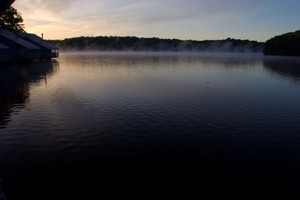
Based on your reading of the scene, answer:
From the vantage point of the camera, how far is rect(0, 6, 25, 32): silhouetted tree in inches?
4358

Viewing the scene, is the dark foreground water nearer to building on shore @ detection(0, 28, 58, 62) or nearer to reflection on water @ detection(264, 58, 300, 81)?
reflection on water @ detection(264, 58, 300, 81)

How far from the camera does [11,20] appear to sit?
115 meters

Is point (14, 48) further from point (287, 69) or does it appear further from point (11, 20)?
point (287, 69)

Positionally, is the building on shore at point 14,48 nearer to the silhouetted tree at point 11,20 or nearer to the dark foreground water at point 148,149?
the silhouetted tree at point 11,20

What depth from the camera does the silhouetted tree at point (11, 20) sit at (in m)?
111

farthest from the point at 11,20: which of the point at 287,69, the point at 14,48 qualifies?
the point at 287,69

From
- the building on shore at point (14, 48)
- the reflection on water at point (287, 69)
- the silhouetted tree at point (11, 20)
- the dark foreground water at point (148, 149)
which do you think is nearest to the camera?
the dark foreground water at point (148, 149)

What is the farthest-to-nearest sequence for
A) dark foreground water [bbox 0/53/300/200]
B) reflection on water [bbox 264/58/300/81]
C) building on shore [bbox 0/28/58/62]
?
1. building on shore [bbox 0/28/58/62]
2. reflection on water [bbox 264/58/300/81]
3. dark foreground water [bbox 0/53/300/200]

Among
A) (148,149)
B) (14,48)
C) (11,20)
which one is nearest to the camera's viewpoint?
(148,149)

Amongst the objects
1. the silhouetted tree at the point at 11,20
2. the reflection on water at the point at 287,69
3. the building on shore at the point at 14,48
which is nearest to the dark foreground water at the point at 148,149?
the reflection on water at the point at 287,69

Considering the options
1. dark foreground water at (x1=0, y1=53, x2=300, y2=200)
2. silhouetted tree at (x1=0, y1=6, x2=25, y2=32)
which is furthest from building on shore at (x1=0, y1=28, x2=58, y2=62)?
dark foreground water at (x1=0, y1=53, x2=300, y2=200)

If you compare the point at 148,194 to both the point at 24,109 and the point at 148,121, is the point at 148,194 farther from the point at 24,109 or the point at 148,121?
the point at 24,109

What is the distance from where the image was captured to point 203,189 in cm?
→ 1409

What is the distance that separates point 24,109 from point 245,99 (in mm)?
27984
